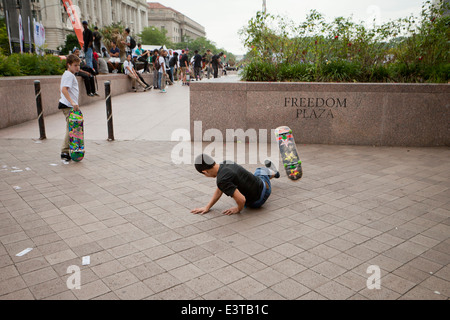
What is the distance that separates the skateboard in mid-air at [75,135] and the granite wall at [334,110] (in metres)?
2.68

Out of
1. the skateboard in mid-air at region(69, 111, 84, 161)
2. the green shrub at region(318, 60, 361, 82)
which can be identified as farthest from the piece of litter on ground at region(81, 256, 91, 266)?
the green shrub at region(318, 60, 361, 82)

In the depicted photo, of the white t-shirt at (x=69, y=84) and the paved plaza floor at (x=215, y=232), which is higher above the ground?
the white t-shirt at (x=69, y=84)

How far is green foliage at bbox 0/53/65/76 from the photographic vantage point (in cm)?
1158

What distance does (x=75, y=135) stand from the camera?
6789mm

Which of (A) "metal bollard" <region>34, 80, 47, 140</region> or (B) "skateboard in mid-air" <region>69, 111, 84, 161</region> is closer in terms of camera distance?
(B) "skateboard in mid-air" <region>69, 111, 84, 161</region>

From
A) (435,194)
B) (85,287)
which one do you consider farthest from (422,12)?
(85,287)

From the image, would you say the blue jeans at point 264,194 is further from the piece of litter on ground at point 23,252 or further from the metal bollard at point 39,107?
the metal bollard at point 39,107

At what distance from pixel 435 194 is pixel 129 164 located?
4992 millimetres

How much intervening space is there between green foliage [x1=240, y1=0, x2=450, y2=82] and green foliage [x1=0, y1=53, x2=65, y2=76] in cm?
738

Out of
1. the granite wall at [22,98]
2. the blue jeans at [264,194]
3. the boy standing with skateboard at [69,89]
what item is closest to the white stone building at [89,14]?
the granite wall at [22,98]

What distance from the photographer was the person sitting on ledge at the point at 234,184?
4.27 m

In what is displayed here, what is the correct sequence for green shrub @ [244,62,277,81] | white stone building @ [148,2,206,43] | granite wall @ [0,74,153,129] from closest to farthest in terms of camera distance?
green shrub @ [244,62,277,81], granite wall @ [0,74,153,129], white stone building @ [148,2,206,43]

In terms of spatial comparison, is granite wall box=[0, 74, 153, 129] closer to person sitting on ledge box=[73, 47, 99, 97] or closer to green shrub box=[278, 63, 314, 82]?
person sitting on ledge box=[73, 47, 99, 97]

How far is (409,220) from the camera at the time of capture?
4465 mm
